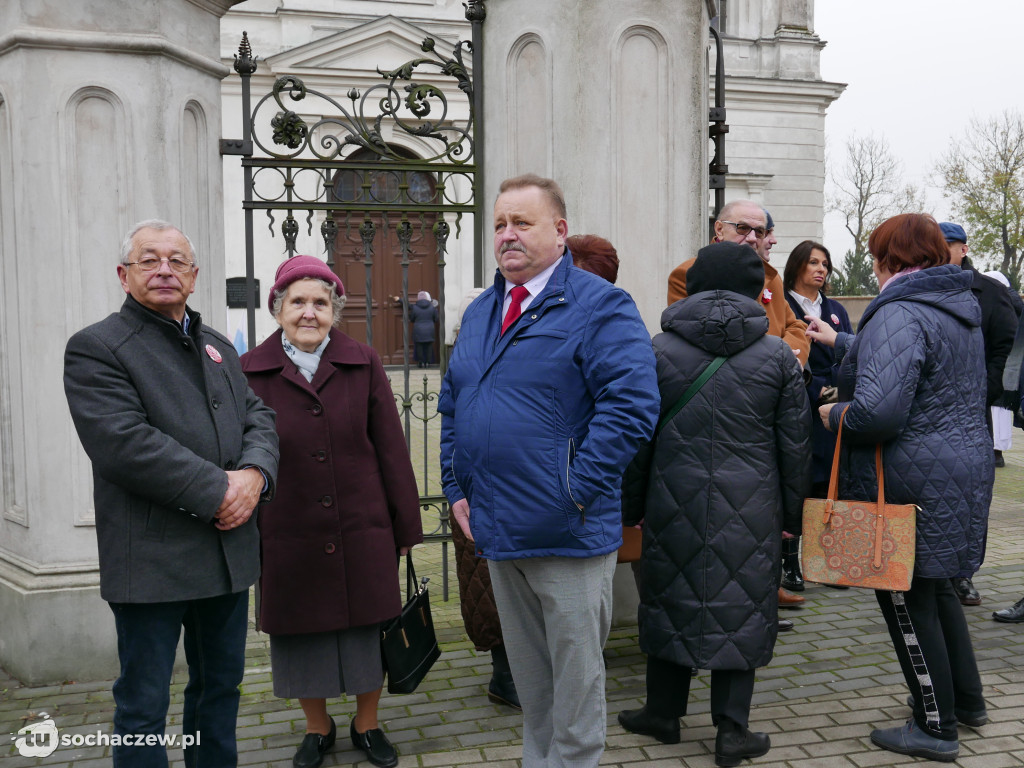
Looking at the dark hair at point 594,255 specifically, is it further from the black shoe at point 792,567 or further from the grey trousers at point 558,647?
the black shoe at point 792,567

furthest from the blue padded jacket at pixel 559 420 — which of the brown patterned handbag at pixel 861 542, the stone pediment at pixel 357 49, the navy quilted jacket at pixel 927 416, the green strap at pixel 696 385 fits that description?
the stone pediment at pixel 357 49

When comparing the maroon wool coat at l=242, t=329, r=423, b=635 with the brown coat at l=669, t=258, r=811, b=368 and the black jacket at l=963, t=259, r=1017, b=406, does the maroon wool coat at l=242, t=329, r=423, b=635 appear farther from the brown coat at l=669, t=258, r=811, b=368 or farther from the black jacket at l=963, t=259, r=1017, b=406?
the black jacket at l=963, t=259, r=1017, b=406

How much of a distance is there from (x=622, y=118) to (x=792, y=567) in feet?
8.79

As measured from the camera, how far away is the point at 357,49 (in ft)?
59.0

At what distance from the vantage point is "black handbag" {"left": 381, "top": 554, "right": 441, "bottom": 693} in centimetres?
364

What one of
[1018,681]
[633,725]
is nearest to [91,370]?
[633,725]

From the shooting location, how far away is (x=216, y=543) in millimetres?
3020

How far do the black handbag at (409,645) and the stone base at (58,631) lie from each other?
A: 164 cm

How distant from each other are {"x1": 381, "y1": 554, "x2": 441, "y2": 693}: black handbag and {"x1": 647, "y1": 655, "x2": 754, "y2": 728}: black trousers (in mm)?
845

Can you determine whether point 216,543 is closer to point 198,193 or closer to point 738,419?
point 738,419

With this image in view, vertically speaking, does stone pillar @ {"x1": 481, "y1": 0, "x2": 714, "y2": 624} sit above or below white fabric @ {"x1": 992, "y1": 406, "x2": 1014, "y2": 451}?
above

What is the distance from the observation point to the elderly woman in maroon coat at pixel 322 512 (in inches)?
142

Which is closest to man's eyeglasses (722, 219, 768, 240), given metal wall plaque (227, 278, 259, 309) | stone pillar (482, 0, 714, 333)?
stone pillar (482, 0, 714, 333)

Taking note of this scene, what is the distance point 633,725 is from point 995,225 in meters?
31.0
